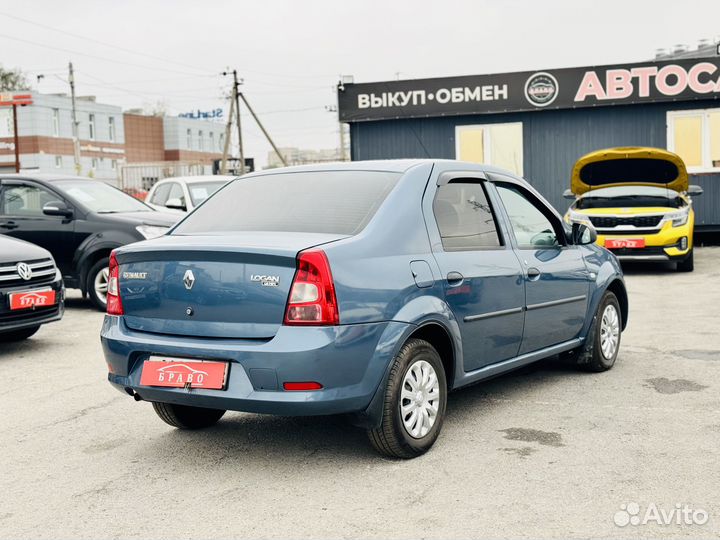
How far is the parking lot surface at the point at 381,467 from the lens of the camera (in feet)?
12.8

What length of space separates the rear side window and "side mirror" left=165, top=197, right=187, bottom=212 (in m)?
9.34

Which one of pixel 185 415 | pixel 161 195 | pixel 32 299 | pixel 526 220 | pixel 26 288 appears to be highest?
pixel 161 195

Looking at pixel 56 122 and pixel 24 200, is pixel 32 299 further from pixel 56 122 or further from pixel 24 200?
pixel 56 122

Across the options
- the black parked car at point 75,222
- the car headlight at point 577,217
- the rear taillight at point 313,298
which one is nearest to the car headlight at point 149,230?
the black parked car at point 75,222

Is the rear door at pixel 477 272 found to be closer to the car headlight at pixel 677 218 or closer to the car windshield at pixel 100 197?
the car windshield at pixel 100 197

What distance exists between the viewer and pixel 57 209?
444 inches

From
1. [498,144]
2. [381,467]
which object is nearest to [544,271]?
[381,467]

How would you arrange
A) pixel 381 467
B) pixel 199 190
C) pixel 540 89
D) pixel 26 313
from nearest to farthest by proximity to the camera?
pixel 381 467 → pixel 26 313 → pixel 199 190 → pixel 540 89

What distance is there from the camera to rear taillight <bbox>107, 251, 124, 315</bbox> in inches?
196

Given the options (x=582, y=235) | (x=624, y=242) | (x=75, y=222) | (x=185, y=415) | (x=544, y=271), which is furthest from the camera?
(x=624, y=242)

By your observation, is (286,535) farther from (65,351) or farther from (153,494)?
(65,351)

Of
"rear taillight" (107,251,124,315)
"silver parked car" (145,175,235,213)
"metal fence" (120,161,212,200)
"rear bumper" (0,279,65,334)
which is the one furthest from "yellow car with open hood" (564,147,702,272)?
"metal fence" (120,161,212,200)

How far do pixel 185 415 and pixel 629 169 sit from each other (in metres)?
12.1

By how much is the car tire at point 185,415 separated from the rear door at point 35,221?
6527mm
